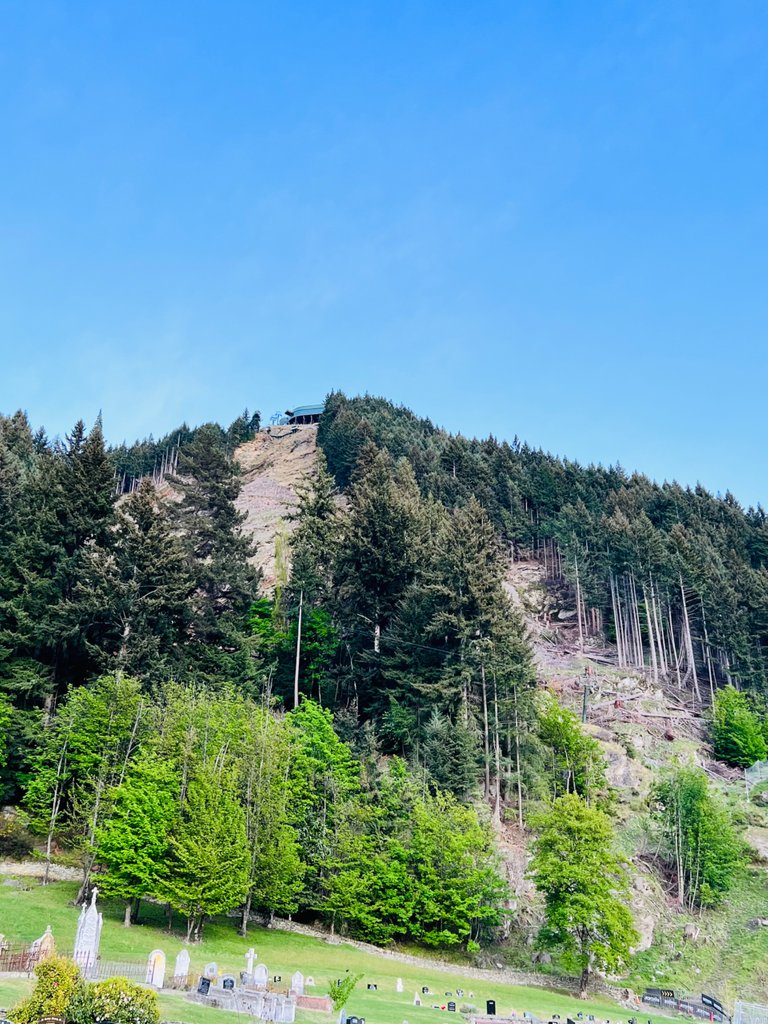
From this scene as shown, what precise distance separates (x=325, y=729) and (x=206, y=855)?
15.0 m

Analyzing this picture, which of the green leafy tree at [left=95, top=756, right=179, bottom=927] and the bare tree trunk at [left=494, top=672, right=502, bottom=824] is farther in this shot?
the bare tree trunk at [left=494, top=672, right=502, bottom=824]

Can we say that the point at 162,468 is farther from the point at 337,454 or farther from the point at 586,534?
the point at 586,534

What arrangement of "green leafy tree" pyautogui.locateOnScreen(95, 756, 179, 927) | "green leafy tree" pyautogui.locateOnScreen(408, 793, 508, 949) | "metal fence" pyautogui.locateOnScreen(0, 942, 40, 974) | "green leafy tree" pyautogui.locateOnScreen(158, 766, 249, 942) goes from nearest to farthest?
1. "metal fence" pyautogui.locateOnScreen(0, 942, 40, 974)
2. "green leafy tree" pyautogui.locateOnScreen(158, 766, 249, 942)
3. "green leafy tree" pyautogui.locateOnScreen(95, 756, 179, 927)
4. "green leafy tree" pyautogui.locateOnScreen(408, 793, 508, 949)

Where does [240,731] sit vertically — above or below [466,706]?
below

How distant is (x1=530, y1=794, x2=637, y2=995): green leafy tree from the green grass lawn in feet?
7.89

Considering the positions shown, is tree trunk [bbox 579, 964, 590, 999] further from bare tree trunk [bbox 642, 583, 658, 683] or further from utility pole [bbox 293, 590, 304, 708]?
bare tree trunk [bbox 642, 583, 658, 683]

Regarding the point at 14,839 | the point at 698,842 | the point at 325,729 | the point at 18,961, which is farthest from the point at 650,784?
the point at 18,961

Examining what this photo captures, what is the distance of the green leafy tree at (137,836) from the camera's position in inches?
1412

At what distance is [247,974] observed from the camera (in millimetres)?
27078

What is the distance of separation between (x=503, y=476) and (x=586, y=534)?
17025mm

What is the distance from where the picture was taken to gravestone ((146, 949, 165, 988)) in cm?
2502

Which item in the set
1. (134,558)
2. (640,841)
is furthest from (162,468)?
(640,841)

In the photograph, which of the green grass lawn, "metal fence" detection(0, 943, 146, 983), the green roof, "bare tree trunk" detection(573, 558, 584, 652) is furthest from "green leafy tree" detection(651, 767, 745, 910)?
the green roof

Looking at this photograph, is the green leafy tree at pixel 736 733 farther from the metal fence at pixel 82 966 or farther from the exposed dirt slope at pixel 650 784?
the metal fence at pixel 82 966
